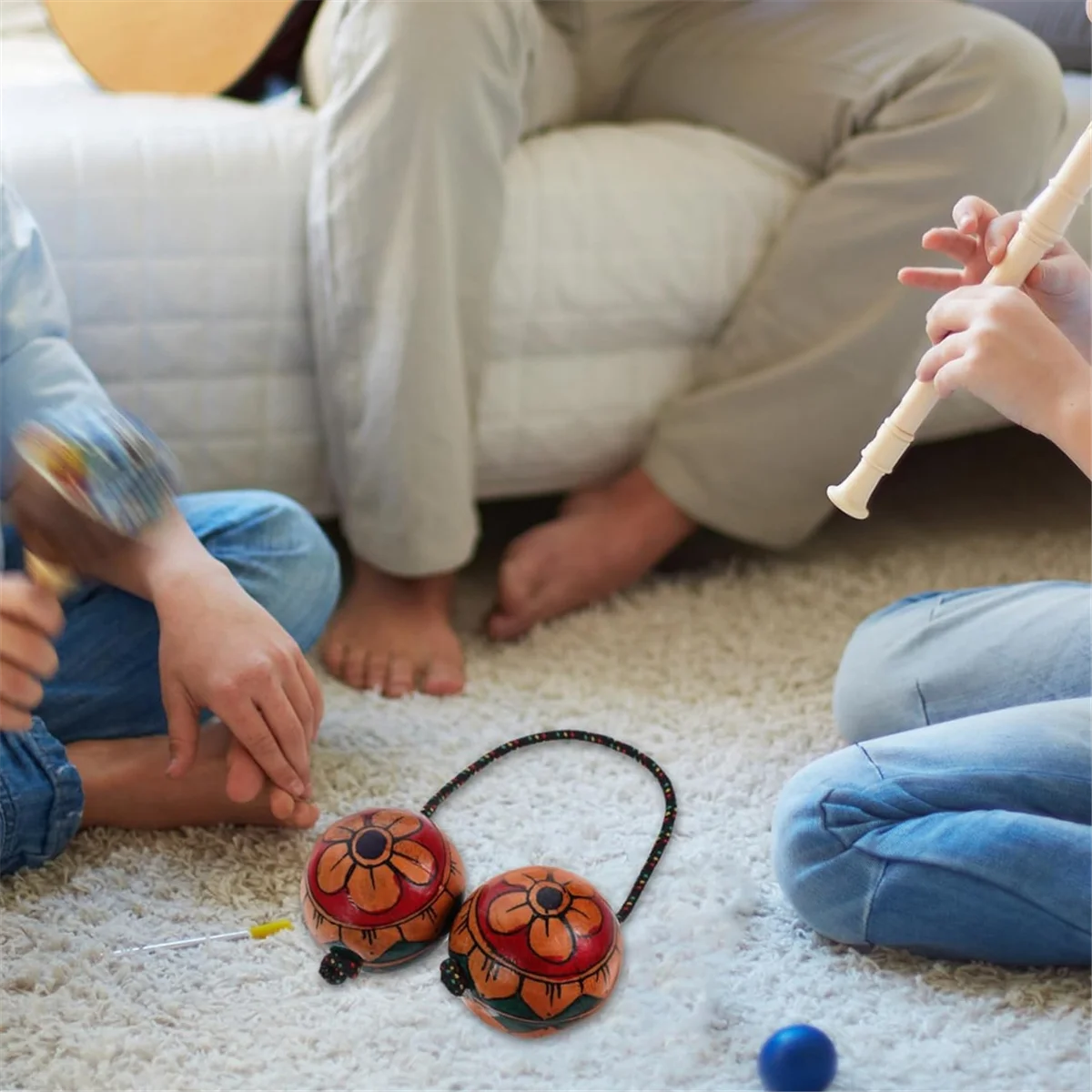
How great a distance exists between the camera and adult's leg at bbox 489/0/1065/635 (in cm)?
108

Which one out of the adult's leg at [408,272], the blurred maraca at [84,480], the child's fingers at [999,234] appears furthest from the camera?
the adult's leg at [408,272]

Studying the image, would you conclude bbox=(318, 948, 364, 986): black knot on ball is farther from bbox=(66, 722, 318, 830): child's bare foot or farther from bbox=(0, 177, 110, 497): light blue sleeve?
bbox=(0, 177, 110, 497): light blue sleeve

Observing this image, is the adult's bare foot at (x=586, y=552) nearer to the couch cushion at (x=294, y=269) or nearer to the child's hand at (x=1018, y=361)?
the couch cushion at (x=294, y=269)

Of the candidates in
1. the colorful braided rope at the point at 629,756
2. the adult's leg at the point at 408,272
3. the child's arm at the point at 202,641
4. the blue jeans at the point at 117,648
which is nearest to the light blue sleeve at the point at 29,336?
the child's arm at the point at 202,641

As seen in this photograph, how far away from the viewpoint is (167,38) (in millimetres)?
1148

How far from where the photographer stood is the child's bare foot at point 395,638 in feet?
3.38

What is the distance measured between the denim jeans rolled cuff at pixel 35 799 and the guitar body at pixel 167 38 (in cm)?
63

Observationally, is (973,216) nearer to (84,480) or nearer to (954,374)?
(954,374)

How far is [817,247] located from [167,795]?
678 millimetres

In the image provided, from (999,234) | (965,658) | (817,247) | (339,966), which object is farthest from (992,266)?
(339,966)

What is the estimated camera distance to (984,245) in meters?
0.75

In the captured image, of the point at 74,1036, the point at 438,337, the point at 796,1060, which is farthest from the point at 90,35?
the point at 796,1060

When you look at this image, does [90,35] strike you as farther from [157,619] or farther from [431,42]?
[157,619]

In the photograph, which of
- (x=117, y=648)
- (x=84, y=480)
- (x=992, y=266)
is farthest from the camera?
(x=117, y=648)
